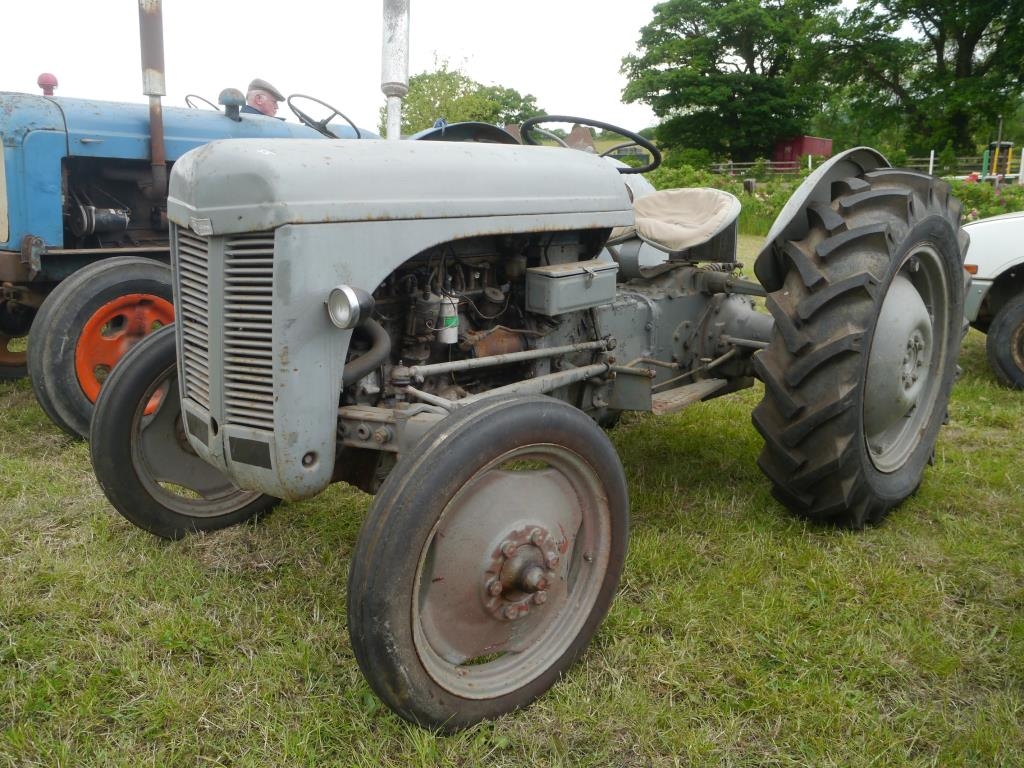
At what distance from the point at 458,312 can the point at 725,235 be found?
1.83 metres

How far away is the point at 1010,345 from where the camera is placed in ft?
17.1

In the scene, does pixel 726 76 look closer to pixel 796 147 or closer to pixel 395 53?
pixel 796 147

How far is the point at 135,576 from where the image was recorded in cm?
273

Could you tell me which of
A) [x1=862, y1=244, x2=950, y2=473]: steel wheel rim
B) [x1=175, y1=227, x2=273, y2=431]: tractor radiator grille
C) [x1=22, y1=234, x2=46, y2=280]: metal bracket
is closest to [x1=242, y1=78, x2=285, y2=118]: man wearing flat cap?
[x1=22, y1=234, x2=46, y2=280]: metal bracket

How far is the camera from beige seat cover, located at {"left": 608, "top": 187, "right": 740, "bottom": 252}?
11.5 ft

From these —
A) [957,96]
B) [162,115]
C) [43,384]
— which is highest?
[957,96]

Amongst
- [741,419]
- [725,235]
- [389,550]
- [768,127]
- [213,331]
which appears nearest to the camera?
[389,550]

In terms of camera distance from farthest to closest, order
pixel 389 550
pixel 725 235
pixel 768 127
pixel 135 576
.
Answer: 1. pixel 768 127
2. pixel 725 235
3. pixel 135 576
4. pixel 389 550

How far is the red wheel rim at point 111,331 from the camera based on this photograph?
4.00m

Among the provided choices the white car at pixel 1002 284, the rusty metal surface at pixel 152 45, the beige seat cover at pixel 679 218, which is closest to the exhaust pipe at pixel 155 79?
the rusty metal surface at pixel 152 45

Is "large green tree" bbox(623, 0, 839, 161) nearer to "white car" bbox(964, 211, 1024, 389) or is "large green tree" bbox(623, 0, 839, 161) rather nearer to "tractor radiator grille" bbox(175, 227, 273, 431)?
"white car" bbox(964, 211, 1024, 389)

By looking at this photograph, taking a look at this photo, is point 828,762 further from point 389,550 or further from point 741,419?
point 741,419

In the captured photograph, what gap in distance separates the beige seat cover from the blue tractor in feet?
7.23

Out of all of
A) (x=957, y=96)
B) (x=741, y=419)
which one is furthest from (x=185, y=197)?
(x=957, y=96)
